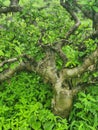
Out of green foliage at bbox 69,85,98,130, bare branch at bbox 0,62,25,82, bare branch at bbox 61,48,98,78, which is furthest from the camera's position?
bare branch at bbox 0,62,25,82

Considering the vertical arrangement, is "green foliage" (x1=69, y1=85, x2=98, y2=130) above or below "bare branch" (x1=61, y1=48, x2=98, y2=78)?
below

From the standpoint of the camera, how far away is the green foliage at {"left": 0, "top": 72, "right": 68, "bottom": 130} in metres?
7.87

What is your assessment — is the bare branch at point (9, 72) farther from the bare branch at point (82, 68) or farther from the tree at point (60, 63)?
the bare branch at point (82, 68)

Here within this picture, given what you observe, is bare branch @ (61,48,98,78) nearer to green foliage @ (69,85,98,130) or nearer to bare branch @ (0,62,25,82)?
green foliage @ (69,85,98,130)

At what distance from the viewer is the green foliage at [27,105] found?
7867mm

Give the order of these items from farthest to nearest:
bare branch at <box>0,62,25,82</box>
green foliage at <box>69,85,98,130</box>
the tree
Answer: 1. bare branch at <box>0,62,25,82</box>
2. the tree
3. green foliage at <box>69,85,98,130</box>

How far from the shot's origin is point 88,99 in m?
8.02

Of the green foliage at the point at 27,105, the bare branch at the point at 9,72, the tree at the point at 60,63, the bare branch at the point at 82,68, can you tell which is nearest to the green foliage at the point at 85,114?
the tree at the point at 60,63

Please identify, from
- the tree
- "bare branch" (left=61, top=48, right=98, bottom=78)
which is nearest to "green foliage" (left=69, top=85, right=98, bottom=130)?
the tree

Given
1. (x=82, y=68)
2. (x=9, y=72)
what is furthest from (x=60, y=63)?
(x=82, y=68)

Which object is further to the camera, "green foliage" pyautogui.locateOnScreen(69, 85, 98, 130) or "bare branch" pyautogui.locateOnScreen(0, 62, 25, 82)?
"bare branch" pyautogui.locateOnScreen(0, 62, 25, 82)

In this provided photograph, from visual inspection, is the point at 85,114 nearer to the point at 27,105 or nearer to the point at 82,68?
the point at 82,68

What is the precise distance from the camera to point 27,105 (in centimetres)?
838

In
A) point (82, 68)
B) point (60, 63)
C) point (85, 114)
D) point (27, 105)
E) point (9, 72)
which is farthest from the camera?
point (60, 63)
